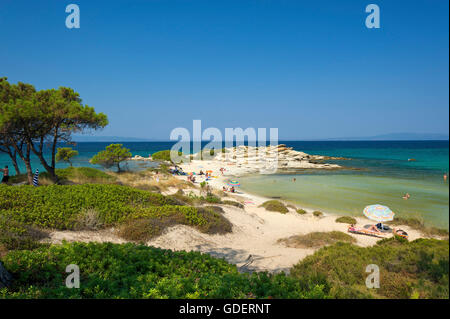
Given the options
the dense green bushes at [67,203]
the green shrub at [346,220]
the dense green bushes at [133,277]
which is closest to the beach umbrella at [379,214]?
the green shrub at [346,220]

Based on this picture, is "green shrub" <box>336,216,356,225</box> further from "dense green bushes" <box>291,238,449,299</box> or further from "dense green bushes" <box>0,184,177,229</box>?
"dense green bushes" <box>0,184,177,229</box>

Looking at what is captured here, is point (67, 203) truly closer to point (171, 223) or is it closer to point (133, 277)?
point (171, 223)

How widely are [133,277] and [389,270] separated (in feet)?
16.1

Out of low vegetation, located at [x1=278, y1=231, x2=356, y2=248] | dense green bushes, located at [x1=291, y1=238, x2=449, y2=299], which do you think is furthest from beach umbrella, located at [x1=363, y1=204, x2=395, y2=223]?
dense green bushes, located at [x1=291, y1=238, x2=449, y2=299]

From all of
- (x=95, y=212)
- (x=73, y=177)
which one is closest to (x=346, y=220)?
(x=95, y=212)

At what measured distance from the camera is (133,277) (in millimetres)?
4836

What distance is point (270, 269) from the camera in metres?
7.70

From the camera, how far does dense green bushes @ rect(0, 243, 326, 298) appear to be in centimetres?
395

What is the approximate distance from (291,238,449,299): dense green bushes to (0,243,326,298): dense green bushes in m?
0.60

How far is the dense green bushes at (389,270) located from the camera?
7.42 ft

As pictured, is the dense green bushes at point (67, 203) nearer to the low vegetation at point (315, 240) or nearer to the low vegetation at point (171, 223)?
the low vegetation at point (171, 223)
